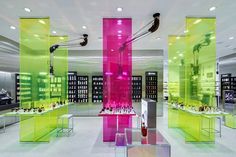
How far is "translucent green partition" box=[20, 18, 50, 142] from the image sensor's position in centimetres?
505

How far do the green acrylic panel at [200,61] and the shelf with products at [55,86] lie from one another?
4658 mm

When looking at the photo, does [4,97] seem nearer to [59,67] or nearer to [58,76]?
[58,76]

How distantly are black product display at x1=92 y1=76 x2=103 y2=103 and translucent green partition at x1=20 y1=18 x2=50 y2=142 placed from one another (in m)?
4.32

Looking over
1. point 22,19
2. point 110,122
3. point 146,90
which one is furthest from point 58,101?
point 146,90

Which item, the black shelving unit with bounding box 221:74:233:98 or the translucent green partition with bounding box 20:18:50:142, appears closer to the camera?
the translucent green partition with bounding box 20:18:50:142

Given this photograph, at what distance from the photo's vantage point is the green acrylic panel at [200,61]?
16.6ft

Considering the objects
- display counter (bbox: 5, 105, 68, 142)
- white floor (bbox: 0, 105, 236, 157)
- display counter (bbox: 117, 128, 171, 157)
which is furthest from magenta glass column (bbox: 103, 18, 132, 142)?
display counter (bbox: 117, 128, 171, 157)

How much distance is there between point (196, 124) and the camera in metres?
5.41

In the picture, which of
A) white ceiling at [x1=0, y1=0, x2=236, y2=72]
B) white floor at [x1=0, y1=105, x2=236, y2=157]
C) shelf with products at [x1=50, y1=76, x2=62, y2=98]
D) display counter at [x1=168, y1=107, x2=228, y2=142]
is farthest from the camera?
shelf with products at [x1=50, y1=76, x2=62, y2=98]

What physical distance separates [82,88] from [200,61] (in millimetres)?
6110

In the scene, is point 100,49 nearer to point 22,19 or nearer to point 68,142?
point 22,19

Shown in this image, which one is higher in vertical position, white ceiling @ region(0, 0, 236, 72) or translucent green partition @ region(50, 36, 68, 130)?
white ceiling @ region(0, 0, 236, 72)

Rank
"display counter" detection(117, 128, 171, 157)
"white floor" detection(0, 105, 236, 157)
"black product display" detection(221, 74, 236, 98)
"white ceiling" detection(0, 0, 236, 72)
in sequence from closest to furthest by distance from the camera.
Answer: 1. "display counter" detection(117, 128, 171, 157)
2. "white ceiling" detection(0, 0, 236, 72)
3. "white floor" detection(0, 105, 236, 157)
4. "black product display" detection(221, 74, 236, 98)

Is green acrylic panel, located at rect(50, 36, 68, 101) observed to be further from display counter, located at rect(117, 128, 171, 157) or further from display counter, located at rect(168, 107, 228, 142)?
display counter, located at rect(117, 128, 171, 157)
